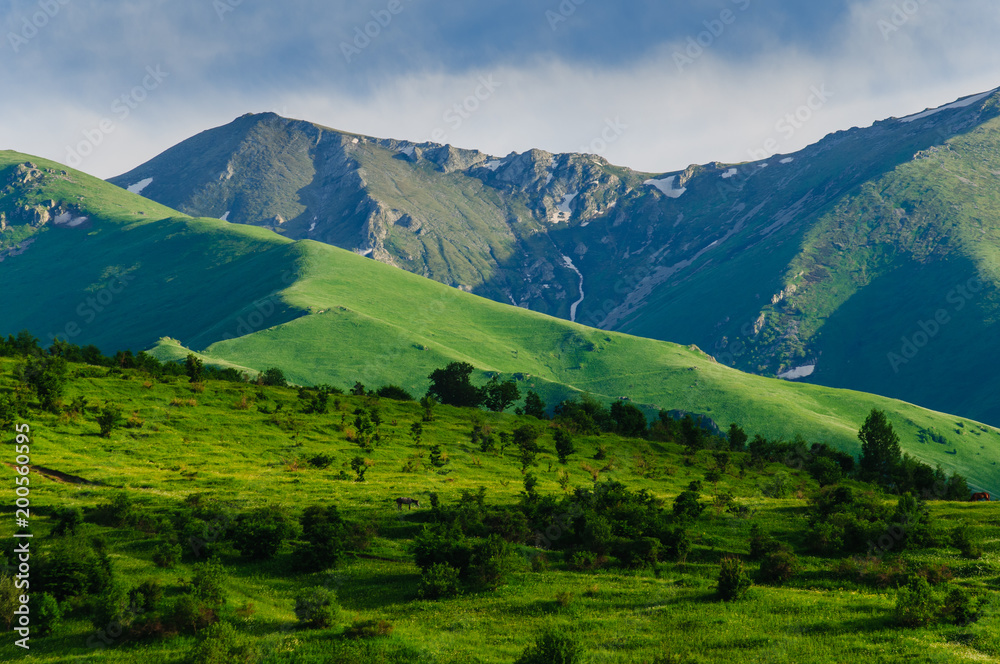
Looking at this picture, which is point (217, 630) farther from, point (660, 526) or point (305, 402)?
point (305, 402)

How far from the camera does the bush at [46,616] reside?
25422 millimetres

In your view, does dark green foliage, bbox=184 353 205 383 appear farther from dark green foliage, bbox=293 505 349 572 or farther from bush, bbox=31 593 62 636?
bush, bbox=31 593 62 636

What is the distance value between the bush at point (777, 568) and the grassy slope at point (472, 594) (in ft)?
1.72

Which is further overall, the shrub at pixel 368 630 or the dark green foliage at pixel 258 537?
the dark green foliage at pixel 258 537

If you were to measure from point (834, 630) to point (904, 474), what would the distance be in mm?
82987

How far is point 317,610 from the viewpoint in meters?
26.7

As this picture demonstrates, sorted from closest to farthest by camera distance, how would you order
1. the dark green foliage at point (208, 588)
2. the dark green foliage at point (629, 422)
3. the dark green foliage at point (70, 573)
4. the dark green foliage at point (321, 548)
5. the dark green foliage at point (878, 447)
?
the dark green foliage at point (208, 588) → the dark green foliage at point (70, 573) → the dark green foliage at point (321, 548) → the dark green foliage at point (629, 422) → the dark green foliage at point (878, 447)

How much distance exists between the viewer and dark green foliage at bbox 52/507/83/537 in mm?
34406

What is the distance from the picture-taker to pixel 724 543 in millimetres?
39156

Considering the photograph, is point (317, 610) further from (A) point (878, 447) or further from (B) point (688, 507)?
(A) point (878, 447)

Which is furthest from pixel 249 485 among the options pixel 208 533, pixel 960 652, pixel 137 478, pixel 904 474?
pixel 904 474

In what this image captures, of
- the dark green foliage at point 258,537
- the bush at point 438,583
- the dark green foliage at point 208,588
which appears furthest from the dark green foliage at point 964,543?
the dark green foliage at point 208,588

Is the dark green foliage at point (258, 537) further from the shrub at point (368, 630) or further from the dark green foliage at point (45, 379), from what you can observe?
the dark green foliage at point (45, 379)

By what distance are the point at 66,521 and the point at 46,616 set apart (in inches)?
454
